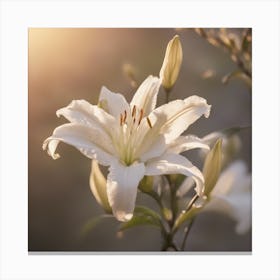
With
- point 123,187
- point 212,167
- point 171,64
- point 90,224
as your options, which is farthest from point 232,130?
point 90,224

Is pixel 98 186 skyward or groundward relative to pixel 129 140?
groundward

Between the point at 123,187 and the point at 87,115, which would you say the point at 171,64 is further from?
the point at 123,187

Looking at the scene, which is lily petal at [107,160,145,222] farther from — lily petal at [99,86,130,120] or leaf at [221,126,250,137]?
leaf at [221,126,250,137]

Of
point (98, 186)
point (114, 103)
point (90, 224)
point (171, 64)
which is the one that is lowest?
point (90, 224)

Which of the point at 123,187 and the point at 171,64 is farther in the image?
the point at 171,64
